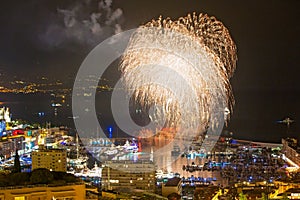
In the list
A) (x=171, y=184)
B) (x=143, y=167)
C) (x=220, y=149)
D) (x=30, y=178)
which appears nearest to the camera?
(x=30, y=178)

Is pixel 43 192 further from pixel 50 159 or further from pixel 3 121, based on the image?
pixel 3 121

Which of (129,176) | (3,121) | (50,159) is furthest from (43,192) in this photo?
(3,121)

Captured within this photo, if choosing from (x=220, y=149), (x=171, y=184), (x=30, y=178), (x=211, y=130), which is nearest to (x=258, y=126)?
(x=211, y=130)

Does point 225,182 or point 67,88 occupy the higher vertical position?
point 67,88

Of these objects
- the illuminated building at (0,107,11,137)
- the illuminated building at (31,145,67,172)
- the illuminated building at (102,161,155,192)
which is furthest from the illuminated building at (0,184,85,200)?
the illuminated building at (0,107,11,137)

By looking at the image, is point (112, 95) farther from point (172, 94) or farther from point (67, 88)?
point (172, 94)

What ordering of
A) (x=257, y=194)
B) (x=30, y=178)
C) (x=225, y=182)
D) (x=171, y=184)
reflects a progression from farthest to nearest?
(x=225, y=182), (x=171, y=184), (x=257, y=194), (x=30, y=178)

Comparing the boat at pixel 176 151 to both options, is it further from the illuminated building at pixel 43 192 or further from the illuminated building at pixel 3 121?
the illuminated building at pixel 43 192

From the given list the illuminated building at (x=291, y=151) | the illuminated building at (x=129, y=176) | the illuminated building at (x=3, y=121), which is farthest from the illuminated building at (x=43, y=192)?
the illuminated building at (x=3, y=121)

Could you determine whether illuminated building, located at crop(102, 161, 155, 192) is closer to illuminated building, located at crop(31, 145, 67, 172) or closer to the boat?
illuminated building, located at crop(31, 145, 67, 172)
